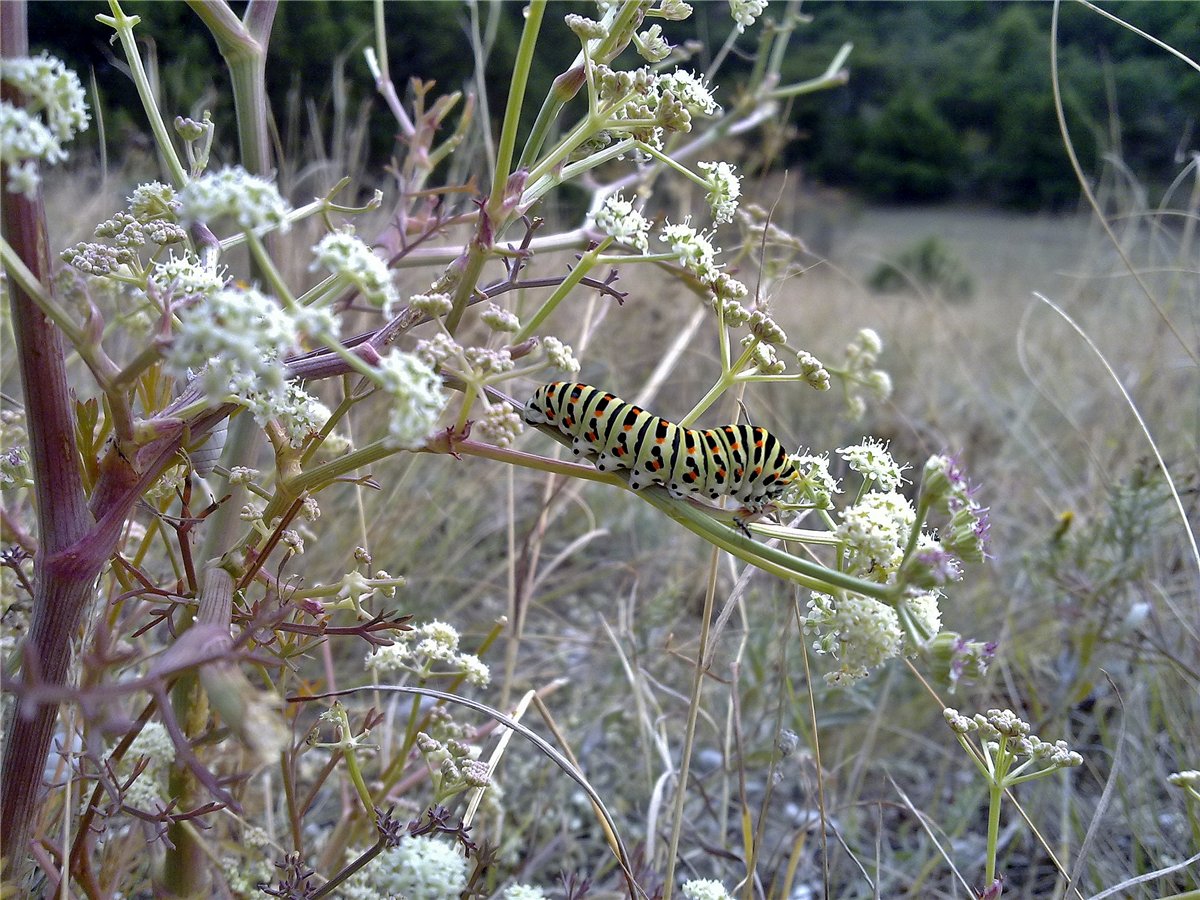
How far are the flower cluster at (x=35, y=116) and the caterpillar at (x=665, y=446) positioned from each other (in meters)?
0.71

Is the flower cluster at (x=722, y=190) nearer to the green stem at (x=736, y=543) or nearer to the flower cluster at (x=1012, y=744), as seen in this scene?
the green stem at (x=736, y=543)

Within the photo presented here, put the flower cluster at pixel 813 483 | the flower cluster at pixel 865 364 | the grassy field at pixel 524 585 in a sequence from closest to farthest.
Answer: the grassy field at pixel 524 585, the flower cluster at pixel 813 483, the flower cluster at pixel 865 364

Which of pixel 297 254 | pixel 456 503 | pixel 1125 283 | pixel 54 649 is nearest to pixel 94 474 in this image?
pixel 54 649

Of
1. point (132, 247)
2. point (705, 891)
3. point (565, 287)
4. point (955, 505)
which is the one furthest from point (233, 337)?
point (705, 891)

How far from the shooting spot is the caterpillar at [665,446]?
1.32m

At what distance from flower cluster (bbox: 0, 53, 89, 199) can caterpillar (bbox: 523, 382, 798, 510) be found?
707mm

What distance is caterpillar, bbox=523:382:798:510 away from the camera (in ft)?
4.34

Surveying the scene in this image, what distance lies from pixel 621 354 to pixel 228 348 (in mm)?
4041

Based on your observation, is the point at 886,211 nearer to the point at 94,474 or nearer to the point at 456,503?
the point at 456,503

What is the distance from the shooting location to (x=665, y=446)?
1322 millimetres

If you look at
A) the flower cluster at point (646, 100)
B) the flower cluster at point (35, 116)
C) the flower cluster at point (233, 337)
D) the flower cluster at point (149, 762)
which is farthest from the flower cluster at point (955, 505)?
the flower cluster at point (149, 762)

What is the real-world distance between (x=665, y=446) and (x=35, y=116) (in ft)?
2.78

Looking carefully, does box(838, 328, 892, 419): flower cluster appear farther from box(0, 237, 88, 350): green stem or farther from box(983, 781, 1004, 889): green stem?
box(0, 237, 88, 350): green stem

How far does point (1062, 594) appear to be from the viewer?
328 centimetres
